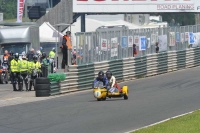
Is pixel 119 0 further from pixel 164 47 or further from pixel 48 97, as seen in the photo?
pixel 48 97

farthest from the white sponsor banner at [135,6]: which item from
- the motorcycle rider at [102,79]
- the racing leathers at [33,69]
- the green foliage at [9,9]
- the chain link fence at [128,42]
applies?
the green foliage at [9,9]

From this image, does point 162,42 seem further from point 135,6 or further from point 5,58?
point 135,6

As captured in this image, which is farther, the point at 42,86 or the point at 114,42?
the point at 114,42

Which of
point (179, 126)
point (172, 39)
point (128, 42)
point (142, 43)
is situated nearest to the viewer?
point (179, 126)

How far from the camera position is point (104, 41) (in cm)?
2677

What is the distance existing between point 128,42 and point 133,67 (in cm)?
125

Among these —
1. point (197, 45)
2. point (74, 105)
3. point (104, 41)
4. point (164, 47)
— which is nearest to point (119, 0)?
point (197, 45)

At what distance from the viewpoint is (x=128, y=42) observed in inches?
1142

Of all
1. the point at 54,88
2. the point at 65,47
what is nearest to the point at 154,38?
the point at 65,47

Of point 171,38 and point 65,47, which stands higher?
point 171,38

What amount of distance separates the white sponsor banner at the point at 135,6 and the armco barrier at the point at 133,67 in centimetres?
1214

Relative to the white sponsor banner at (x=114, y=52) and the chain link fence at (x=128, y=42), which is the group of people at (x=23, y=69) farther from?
the white sponsor banner at (x=114, y=52)

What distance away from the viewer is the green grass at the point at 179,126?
11.5m

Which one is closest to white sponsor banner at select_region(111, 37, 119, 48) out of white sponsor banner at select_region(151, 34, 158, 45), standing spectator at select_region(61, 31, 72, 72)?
standing spectator at select_region(61, 31, 72, 72)
